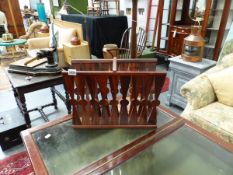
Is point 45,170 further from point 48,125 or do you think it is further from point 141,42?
point 141,42

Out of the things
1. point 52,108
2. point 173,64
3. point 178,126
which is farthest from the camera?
point 52,108

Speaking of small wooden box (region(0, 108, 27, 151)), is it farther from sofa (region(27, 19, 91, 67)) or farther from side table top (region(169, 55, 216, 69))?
side table top (region(169, 55, 216, 69))

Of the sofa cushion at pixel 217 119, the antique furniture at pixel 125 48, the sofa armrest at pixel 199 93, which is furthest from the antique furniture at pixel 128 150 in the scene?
the antique furniture at pixel 125 48

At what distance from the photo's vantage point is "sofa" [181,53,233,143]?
51.2 inches

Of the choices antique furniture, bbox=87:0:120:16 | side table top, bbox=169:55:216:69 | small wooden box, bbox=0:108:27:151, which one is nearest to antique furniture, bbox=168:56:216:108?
side table top, bbox=169:55:216:69

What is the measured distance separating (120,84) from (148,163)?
0.37 meters

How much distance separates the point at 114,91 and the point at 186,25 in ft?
8.95

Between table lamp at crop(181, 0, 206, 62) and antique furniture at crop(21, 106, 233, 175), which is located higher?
table lamp at crop(181, 0, 206, 62)

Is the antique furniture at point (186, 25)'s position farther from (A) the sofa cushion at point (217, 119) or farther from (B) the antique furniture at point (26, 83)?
(B) the antique furniture at point (26, 83)

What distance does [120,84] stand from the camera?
833 mm

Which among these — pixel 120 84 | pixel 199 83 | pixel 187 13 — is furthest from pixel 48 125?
pixel 187 13

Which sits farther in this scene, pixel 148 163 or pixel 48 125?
pixel 48 125

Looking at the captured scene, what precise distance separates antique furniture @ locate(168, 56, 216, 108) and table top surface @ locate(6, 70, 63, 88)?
1212mm

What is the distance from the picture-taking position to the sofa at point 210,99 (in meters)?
1.30
